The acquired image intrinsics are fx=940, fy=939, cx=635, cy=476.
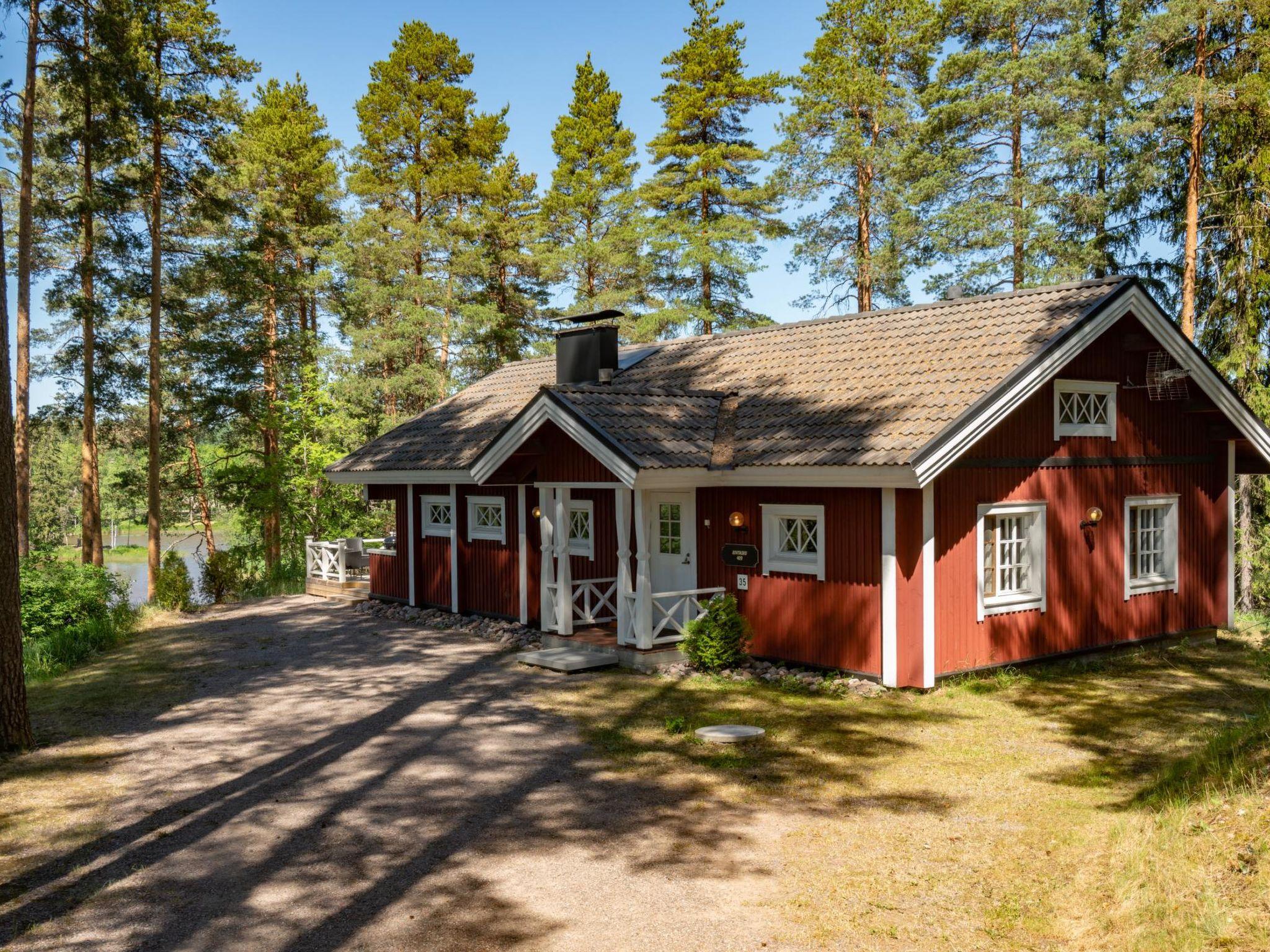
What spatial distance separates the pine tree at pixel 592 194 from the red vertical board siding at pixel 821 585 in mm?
20255

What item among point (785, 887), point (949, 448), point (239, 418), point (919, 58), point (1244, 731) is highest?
point (919, 58)

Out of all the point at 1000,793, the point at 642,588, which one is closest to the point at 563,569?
the point at 642,588

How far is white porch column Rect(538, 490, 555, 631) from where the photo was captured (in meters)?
14.3

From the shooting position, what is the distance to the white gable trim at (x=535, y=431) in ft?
39.9

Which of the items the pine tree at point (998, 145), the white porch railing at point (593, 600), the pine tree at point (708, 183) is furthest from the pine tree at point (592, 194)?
the white porch railing at point (593, 600)

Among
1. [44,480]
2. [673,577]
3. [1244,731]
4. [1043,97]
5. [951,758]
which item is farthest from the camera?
[44,480]

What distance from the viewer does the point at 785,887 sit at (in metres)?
5.96

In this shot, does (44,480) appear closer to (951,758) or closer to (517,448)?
(517,448)

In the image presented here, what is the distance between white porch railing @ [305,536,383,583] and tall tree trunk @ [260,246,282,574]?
5.93m

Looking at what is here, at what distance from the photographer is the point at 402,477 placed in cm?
1858

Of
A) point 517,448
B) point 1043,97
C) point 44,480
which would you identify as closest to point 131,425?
point 517,448

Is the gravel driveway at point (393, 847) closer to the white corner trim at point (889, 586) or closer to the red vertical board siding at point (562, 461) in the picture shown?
the red vertical board siding at point (562, 461)

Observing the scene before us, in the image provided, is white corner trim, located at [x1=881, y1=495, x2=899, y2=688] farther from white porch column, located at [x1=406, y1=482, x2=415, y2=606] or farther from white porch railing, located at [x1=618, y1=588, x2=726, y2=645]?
white porch column, located at [x1=406, y1=482, x2=415, y2=606]

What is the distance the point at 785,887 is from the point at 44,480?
2939 inches
